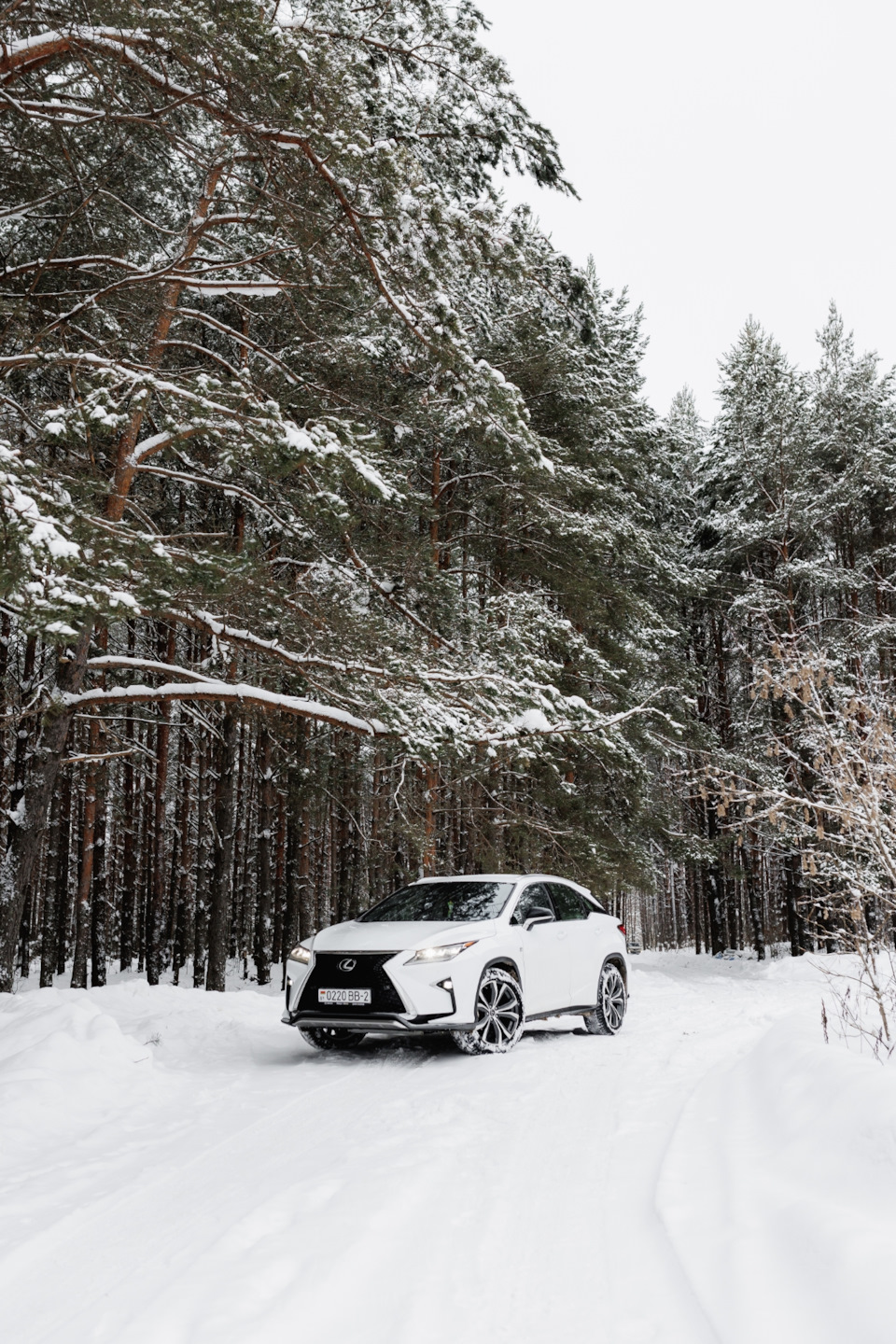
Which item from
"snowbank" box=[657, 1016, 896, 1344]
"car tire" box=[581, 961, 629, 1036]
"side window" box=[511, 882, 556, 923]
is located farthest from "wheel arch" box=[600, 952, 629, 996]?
"snowbank" box=[657, 1016, 896, 1344]

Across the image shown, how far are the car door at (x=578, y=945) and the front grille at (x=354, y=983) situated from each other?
2.34 meters

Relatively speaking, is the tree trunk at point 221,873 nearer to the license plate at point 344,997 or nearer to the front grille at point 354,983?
the front grille at point 354,983

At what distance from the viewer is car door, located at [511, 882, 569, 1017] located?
850 cm

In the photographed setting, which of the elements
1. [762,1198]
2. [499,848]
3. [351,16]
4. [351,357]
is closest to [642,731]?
[499,848]

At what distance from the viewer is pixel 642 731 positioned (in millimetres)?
19875

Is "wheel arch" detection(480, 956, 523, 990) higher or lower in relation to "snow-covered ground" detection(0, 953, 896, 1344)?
higher

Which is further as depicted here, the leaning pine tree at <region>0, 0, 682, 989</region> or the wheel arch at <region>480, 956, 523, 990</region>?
the wheel arch at <region>480, 956, 523, 990</region>

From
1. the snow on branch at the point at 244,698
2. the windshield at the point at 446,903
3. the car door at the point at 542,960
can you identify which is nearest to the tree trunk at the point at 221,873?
the snow on branch at the point at 244,698

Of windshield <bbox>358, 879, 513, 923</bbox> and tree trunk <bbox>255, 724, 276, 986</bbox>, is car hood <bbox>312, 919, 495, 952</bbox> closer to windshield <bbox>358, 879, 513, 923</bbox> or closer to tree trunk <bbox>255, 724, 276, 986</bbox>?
windshield <bbox>358, 879, 513, 923</bbox>

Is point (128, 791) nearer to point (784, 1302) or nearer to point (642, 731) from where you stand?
point (642, 731)

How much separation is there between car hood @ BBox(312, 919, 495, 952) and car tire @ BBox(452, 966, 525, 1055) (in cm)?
40

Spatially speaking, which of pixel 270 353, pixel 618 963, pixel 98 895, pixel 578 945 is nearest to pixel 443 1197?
pixel 578 945

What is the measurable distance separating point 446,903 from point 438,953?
46.1 inches

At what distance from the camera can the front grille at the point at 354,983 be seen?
24.4 ft
